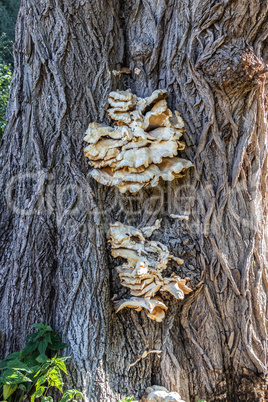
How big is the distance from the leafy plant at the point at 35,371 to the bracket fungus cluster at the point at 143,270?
1.81 ft

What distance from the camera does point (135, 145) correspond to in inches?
90.3

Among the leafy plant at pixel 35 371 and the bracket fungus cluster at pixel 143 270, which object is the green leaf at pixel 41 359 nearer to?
the leafy plant at pixel 35 371

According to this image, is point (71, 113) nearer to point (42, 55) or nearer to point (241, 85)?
point (42, 55)

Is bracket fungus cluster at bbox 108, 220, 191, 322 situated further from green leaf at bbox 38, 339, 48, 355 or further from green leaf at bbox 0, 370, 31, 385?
green leaf at bbox 0, 370, 31, 385

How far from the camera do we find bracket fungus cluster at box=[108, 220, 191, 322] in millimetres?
2191

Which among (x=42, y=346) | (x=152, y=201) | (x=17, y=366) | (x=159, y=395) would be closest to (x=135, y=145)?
(x=152, y=201)

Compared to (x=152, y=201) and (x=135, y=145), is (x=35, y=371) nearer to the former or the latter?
(x=152, y=201)

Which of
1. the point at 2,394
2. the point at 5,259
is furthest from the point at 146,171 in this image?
the point at 2,394

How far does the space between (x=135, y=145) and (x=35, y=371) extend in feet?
5.35

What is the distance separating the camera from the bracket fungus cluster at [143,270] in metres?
2.19

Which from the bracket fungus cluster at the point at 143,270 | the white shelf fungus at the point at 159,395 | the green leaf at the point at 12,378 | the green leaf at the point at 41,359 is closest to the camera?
the green leaf at the point at 12,378

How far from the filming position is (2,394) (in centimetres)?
190

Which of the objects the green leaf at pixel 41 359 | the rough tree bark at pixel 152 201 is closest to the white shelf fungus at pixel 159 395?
the rough tree bark at pixel 152 201

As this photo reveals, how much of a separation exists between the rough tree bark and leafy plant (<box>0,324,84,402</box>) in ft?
0.61
